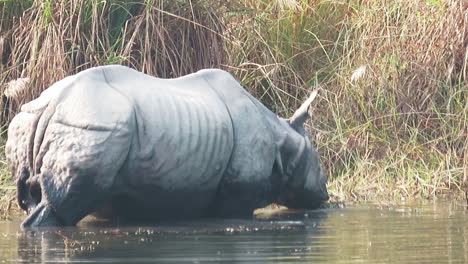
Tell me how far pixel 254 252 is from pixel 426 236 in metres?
1.30

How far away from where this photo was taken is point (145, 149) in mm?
8102

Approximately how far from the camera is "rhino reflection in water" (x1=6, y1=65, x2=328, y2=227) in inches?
310

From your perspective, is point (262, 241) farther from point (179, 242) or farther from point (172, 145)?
point (172, 145)

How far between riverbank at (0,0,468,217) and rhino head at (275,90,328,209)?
977mm

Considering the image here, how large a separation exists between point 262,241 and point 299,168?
6.76 ft

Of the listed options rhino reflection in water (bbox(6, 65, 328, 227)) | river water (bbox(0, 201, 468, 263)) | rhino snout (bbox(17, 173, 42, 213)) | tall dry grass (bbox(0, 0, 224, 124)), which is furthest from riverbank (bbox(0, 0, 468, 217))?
river water (bbox(0, 201, 468, 263))

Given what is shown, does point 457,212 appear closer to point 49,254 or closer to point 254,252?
point 254,252

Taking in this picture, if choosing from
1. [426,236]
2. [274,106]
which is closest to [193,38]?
[274,106]

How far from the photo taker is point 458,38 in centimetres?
1216

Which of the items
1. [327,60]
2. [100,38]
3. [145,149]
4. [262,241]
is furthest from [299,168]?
[327,60]

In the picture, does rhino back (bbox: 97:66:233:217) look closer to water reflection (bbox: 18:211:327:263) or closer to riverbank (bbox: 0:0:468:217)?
water reflection (bbox: 18:211:327:263)

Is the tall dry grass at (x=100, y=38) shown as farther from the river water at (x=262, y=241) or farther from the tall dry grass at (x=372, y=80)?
the river water at (x=262, y=241)

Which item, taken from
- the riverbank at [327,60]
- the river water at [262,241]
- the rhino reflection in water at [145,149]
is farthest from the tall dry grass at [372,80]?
the river water at [262,241]

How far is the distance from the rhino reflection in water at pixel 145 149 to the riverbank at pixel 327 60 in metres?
1.50
